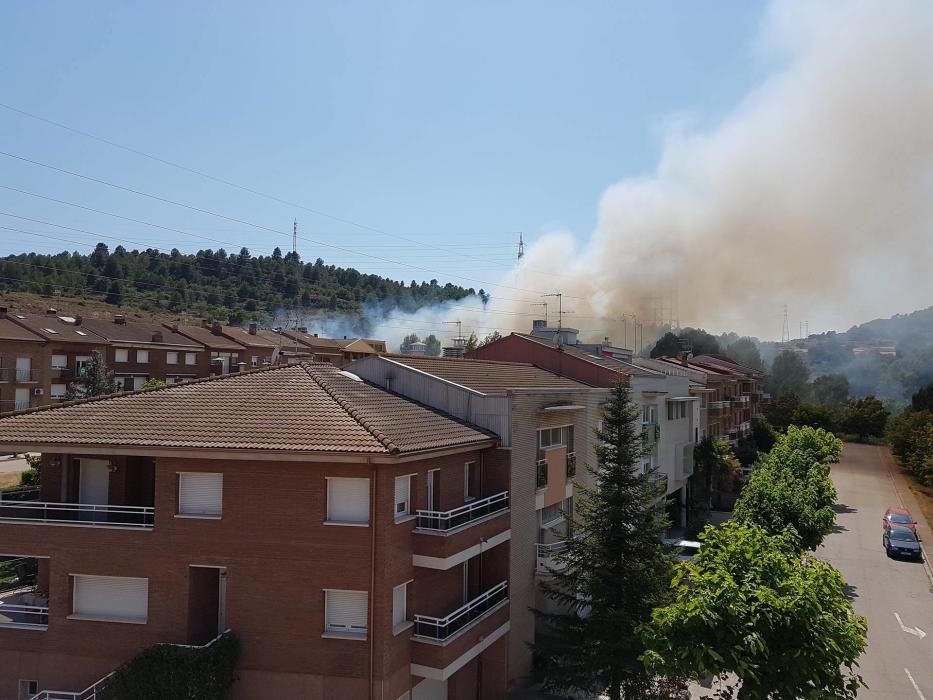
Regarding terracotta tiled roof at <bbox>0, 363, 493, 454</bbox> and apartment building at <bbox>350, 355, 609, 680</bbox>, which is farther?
apartment building at <bbox>350, 355, 609, 680</bbox>

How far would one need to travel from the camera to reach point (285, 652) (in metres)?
15.0

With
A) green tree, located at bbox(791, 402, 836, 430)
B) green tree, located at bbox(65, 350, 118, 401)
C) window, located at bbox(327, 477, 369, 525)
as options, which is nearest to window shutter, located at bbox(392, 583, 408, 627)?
window, located at bbox(327, 477, 369, 525)

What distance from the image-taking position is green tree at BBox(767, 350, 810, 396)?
112875mm

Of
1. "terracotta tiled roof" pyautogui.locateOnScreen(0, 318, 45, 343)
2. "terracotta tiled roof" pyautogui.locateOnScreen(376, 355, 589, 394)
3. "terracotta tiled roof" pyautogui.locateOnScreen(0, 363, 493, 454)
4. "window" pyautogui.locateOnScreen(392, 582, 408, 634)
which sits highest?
"terracotta tiled roof" pyautogui.locateOnScreen(0, 318, 45, 343)

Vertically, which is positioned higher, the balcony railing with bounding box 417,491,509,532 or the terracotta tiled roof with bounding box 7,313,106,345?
the terracotta tiled roof with bounding box 7,313,106,345

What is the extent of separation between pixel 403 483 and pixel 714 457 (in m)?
34.8

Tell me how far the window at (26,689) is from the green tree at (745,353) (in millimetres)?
114288

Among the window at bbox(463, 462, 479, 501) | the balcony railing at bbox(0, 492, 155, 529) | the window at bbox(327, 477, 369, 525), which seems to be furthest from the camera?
the window at bbox(463, 462, 479, 501)

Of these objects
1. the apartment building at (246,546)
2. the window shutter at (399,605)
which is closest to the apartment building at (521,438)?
the apartment building at (246,546)

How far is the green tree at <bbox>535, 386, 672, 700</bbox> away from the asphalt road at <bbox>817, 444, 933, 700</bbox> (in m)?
6.51

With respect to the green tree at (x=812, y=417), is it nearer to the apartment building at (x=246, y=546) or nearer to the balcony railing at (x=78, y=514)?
the apartment building at (x=246, y=546)

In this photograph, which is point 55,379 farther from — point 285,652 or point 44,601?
point 285,652

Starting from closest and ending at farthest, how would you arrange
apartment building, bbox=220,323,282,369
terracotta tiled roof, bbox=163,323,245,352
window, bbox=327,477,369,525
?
1. window, bbox=327,477,369,525
2. terracotta tiled roof, bbox=163,323,245,352
3. apartment building, bbox=220,323,282,369

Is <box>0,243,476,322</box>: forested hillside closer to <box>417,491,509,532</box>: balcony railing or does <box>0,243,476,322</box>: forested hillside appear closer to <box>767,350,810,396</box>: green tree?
<box>767,350,810,396</box>: green tree
